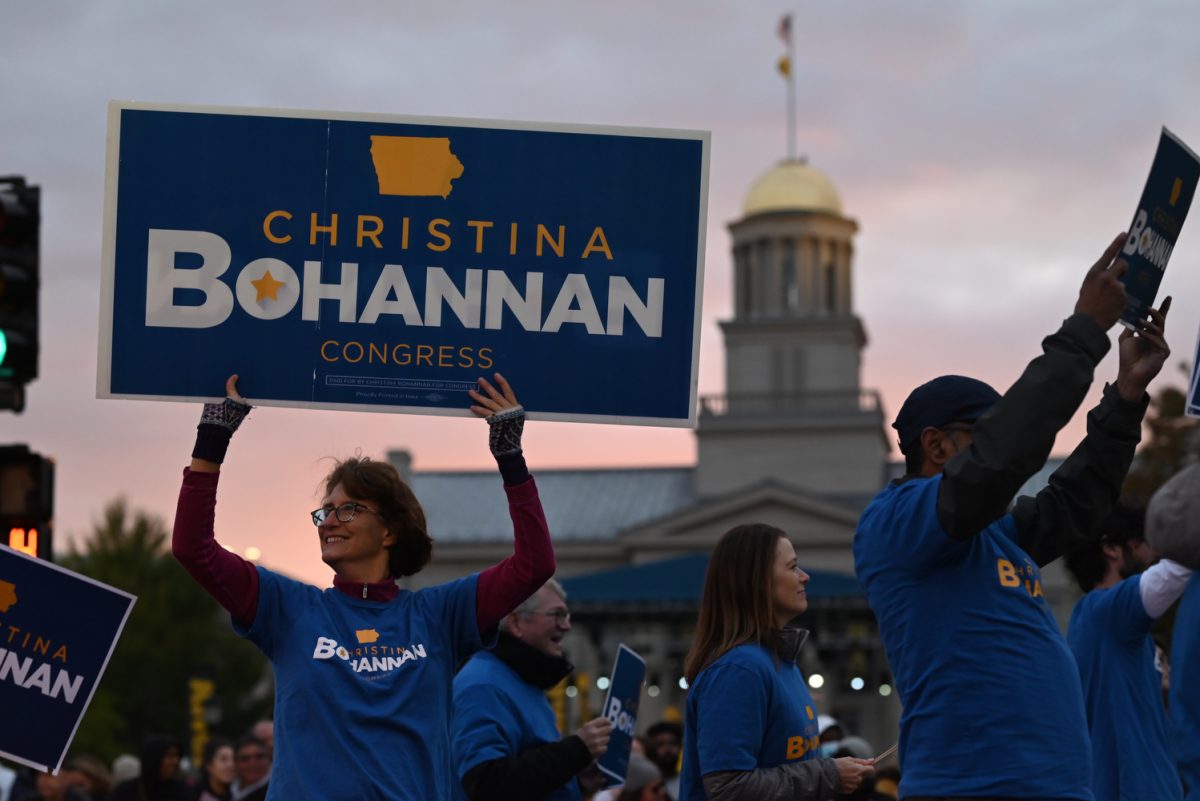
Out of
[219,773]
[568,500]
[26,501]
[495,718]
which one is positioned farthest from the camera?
[568,500]

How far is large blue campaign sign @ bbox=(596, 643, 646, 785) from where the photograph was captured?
8.23 m

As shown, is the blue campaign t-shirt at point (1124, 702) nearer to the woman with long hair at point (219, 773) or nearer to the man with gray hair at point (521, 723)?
the man with gray hair at point (521, 723)

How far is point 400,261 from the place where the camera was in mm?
5285

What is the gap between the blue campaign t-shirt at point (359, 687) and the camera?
15.2 feet

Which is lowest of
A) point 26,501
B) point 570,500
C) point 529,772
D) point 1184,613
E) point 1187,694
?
Answer: point 529,772

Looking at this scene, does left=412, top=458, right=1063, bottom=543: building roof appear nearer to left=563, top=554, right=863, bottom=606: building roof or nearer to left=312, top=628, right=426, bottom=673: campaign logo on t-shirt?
left=563, top=554, right=863, bottom=606: building roof

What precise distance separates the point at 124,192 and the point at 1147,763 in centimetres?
356

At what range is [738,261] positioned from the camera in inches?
3297

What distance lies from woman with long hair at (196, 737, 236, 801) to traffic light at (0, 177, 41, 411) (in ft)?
14.1

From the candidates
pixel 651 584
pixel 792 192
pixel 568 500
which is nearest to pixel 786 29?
pixel 792 192

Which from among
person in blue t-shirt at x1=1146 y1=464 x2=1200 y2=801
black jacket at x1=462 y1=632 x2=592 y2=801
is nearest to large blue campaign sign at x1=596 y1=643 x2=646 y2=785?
black jacket at x1=462 y1=632 x2=592 y2=801

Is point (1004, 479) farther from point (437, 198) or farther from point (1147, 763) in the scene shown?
point (1147, 763)

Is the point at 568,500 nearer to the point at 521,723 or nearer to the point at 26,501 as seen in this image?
the point at 26,501

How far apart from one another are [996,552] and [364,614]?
155 centimetres
